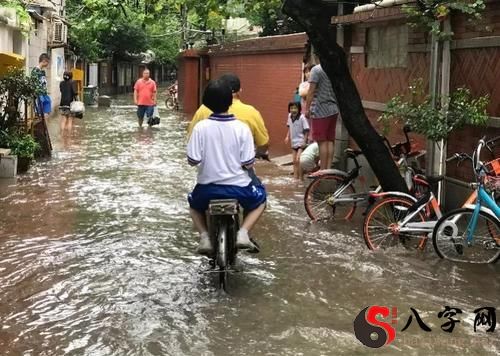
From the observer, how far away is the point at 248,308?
5066 millimetres

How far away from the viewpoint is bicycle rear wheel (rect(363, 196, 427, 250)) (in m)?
6.67

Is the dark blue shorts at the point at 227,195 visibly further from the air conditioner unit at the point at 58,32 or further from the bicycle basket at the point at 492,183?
the air conditioner unit at the point at 58,32

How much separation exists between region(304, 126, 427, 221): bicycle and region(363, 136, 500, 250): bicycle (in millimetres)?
696

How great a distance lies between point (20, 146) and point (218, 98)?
6.32 metres

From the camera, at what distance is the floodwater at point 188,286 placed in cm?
445

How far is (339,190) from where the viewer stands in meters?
7.94

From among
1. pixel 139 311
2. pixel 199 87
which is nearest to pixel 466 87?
pixel 139 311

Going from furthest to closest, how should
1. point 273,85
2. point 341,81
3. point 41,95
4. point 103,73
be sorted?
point 103,73
point 273,85
point 41,95
point 341,81

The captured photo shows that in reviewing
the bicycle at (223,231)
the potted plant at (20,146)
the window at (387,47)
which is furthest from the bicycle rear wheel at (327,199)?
the potted plant at (20,146)

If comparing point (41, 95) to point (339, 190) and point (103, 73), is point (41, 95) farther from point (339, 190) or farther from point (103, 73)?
point (103, 73)

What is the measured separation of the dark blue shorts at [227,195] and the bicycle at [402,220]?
5.02ft

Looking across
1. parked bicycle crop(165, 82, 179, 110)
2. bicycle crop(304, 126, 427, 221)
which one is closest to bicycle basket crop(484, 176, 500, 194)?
bicycle crop(304, 126, 427, 221)

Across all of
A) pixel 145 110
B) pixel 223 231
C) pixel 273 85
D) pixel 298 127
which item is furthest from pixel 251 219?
pixel 145 110

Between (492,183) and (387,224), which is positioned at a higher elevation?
(492,183)
